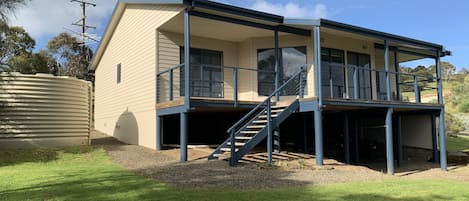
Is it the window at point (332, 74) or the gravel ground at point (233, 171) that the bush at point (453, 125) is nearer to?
the window at point (332, 74)

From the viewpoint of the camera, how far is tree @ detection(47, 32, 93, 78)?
40594mm

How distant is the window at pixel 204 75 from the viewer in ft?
48.3

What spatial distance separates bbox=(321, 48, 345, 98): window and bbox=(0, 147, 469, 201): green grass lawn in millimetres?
7387

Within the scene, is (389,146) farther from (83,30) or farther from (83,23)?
(83,23)

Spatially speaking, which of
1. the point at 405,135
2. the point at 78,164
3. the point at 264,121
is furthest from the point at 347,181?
the point at 405,135

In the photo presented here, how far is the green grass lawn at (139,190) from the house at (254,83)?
3250mm

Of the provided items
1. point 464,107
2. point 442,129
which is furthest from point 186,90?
point 464,107

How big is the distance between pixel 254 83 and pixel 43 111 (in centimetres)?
763

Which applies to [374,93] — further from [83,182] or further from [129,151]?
[83,182]

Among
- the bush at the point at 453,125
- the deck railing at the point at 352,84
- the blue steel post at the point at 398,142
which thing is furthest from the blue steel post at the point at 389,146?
the bush at the point at 453,125

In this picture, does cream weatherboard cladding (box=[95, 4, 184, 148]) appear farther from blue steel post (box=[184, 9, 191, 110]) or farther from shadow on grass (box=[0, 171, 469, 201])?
shadow on grass (box=[0, 171, 469, 201])

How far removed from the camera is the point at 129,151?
13.4m

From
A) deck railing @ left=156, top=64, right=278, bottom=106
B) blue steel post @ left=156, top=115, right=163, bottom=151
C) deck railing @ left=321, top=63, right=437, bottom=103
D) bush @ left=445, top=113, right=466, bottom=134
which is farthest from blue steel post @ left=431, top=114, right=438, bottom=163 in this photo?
bush @ left=445, top=113, right=466, bottom=134

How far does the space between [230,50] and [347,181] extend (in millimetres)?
8581
